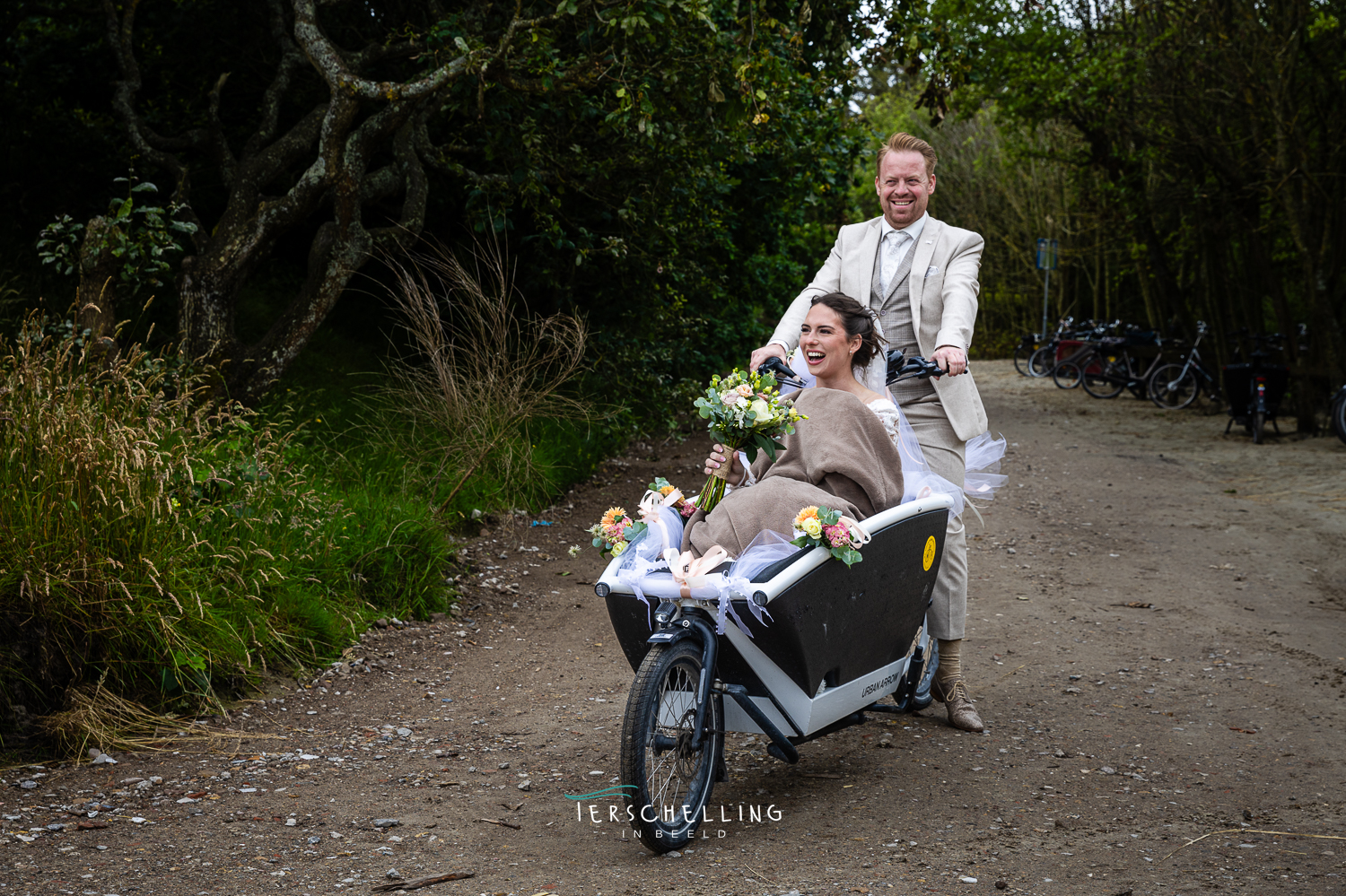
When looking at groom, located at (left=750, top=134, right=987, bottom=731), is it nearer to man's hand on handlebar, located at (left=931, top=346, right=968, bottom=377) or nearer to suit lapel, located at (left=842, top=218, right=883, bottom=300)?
suit lapel, located at (left=842, top=218, right=883, bottom=300)

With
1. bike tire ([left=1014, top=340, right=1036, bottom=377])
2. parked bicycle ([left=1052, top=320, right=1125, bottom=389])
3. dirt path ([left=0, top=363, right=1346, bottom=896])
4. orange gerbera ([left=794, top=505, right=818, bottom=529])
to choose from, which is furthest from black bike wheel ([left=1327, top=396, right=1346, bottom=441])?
bike tire ([left=1014, top=340, right=1036, bottom=377])

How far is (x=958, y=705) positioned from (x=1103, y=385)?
17.1 metres

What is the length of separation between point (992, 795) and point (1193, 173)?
12.9 meters

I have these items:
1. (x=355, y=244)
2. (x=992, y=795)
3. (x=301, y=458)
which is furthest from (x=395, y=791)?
(x=355, y=244)

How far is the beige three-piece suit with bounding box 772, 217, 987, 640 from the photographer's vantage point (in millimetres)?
4281

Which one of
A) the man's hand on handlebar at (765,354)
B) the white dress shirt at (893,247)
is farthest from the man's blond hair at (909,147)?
the man's hand on handlebar at (765,354)

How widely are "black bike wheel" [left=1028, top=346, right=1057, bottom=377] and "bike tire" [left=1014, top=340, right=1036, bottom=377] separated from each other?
53cm

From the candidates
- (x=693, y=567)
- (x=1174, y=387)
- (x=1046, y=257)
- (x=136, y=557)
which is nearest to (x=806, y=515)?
(x=693, y=567)

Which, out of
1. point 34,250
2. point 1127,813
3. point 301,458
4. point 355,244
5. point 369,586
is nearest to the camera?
point 1127,813

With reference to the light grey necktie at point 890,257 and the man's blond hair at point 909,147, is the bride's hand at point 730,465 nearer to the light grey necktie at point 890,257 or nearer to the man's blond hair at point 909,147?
the light grey necktie at point 890,257

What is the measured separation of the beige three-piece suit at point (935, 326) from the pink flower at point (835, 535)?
3.74ft

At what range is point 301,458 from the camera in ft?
22.2

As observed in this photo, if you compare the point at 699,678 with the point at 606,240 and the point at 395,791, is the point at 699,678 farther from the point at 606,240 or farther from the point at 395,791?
the point at 606,240

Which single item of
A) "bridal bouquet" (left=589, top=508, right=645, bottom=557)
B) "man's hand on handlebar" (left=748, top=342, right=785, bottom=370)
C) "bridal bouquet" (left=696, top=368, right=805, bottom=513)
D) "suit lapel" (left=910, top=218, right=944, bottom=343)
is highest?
"suit lapel" (left=910, top=218, right=944, bottom=343)
